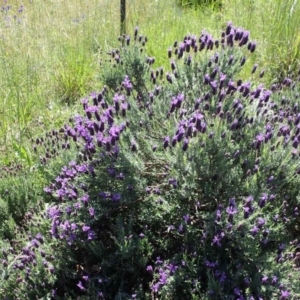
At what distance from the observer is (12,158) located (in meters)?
3.13

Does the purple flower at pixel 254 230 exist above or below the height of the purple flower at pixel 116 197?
below

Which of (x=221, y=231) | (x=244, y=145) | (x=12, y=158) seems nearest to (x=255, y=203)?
(x=221, y=231)

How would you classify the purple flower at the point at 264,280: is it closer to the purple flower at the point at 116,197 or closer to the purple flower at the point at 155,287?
the purple flower at the point at 155,287

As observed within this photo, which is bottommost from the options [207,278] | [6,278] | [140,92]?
[6,278]

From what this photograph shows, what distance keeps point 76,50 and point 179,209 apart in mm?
2723

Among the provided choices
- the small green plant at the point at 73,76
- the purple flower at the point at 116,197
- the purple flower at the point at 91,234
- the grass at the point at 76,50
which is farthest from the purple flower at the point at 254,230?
the small green plant at the point at 73,76

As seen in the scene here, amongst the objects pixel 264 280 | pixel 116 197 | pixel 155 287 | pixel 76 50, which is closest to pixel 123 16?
pixel 76 50

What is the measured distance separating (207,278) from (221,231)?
0.24 m

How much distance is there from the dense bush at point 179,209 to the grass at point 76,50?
1.30 m

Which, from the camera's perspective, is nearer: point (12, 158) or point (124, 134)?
point (124, 134)

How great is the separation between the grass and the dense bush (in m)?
1.30

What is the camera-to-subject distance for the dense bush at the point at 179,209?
1845 millimetres

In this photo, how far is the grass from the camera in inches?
144

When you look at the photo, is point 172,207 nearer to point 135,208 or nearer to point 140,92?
point 135,208
